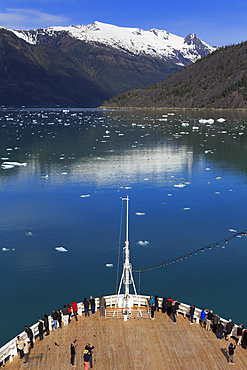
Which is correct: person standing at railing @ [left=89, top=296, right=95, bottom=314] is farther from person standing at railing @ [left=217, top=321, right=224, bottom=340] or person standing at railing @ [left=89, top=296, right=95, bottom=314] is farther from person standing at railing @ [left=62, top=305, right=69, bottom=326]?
person standing at railing @ [left=217, top=321, right=224, bottom=340]

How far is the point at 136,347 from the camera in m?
23.0

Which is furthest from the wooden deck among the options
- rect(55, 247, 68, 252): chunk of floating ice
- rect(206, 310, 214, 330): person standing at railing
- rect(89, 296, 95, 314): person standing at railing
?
rect(55, 247, 68, 252): chunk of floating ice

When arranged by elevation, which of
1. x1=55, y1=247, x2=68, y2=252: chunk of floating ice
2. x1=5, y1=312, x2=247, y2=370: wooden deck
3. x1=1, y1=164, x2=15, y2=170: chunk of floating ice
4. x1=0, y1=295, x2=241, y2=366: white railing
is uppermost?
x1=1, y1=164, x2=15, y2=170: chunk of floating ice

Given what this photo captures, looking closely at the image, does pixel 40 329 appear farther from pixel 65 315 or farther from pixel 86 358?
pixel 86 358

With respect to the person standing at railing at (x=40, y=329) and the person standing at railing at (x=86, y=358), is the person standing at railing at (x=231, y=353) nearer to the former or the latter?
the person standing at railing at (x=86, y=358)

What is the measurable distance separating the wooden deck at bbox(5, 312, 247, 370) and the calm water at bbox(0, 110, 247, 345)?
164 inches

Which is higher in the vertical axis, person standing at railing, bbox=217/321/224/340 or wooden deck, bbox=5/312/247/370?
person standing at railing, bbox=217/321/224/340

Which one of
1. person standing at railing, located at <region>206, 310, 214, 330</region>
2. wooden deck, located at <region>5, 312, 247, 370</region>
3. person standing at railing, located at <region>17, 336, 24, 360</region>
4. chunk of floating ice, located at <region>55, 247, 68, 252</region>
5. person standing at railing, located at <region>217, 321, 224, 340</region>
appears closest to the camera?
A: wooden deck, located at <region>5, 312, 247, 370</region>

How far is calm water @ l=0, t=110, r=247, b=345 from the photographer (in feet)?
102

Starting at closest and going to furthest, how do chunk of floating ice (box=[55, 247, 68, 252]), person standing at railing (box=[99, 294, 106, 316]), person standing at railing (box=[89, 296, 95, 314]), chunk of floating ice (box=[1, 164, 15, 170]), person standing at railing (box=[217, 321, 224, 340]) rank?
1. person standing at railing (box=[217, 321, 224, 340])
2. person standing at railing (box=[99, 294, 106, 316])
3. person standing at railing (box=[89, 296, 95, 314])
4. chunk of floating ice (box=[55, 247, 68, 252])
5. chunk of floating ice (box=[1, 164, 15, 170])

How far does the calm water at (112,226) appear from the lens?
31.2m

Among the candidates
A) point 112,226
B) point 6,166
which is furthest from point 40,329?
point 6,166

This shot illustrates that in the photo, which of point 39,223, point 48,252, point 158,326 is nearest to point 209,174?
point 39,223

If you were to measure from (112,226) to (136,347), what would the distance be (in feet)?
73.6
